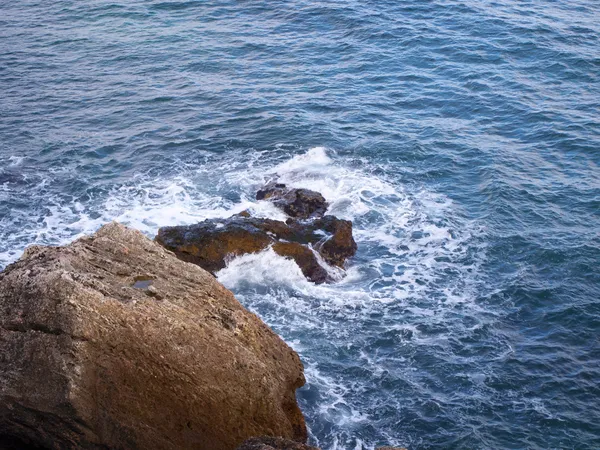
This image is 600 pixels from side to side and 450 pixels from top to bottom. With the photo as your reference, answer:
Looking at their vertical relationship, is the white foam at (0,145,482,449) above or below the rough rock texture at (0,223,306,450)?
below

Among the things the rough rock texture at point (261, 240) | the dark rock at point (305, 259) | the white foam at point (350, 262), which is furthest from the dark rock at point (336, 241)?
the dark rock at point (305, 259)

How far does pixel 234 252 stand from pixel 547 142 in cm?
1622

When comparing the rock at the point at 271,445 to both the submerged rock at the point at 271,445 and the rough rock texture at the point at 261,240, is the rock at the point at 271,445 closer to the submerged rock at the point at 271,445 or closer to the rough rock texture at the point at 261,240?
the submerged rock at the point at 271,445

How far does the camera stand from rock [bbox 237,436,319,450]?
1286 centimetres

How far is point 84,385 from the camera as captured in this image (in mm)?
13844

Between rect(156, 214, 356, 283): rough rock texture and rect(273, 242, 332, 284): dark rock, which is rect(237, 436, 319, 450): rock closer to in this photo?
rect(156, 214, 356, 283): rough rock texture

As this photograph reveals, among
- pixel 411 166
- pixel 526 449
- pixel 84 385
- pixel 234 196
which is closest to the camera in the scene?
pixel 84 385

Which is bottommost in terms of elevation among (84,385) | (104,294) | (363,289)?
(363,289)

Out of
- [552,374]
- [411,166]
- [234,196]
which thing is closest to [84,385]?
[552,374]

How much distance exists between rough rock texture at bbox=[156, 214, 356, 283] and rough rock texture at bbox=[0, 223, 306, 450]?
9.22 metres

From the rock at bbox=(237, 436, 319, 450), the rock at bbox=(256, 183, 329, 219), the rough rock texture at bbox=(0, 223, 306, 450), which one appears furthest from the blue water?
the rock at bbox=(237, 436, 319, 450)

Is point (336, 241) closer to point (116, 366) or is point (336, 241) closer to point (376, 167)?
point (376, 167)

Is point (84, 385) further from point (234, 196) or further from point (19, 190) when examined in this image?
point (19, 190)

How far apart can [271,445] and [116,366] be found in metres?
3.22
